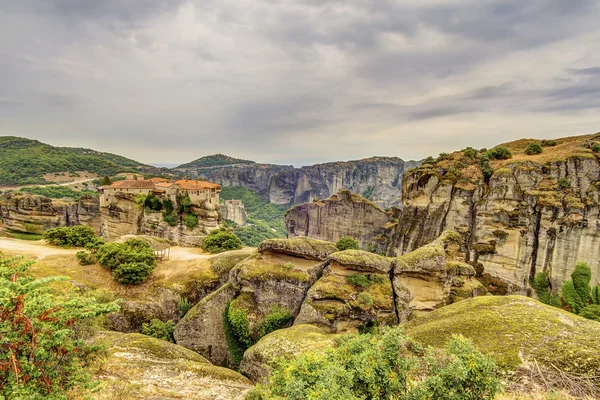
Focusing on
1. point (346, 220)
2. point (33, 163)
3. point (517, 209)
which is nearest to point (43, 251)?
point (517, 209)

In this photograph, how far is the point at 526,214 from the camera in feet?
96.3

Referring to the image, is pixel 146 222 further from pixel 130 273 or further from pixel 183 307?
pixel 183 307

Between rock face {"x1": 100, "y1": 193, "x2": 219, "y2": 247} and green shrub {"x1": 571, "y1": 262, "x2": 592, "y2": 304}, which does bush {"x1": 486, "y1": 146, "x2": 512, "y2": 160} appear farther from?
rock face {"x1": 100, "y1": 193, "x2": 219, "y2": 247}

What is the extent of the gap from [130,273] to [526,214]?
41134 mm

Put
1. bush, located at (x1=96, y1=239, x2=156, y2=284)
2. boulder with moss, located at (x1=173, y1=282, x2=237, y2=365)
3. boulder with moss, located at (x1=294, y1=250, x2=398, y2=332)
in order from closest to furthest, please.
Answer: boulder with moss, located at (x1=294, y1=250, x2=398, y2=332) < boulder with moss, located at (x1=173, y1=282, x2=237, y2=365) < bush, located at (x1=96, y1=239, x2=156, y2=284)

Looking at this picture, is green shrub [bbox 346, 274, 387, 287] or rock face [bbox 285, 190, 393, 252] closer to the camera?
green shrub [bbox 346, 274, 387, 287]

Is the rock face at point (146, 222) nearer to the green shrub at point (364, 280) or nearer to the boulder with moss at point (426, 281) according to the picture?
the green shrub at point (364, 280)

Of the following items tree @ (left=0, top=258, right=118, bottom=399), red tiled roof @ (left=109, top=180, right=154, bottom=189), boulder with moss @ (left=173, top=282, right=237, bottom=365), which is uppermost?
red tiled roof @ (left=109, top=180, right=154, bottom=189)

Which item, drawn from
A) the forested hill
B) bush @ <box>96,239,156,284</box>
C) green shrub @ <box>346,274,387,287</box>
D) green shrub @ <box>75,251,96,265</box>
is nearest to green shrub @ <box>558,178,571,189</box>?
green shrub @ <box>346,274,387,287</box>

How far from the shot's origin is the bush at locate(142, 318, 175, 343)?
20.8 metres

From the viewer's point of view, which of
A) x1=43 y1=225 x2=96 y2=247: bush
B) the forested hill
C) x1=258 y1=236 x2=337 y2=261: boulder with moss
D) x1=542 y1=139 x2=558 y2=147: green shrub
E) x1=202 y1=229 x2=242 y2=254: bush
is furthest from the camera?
the forested hill

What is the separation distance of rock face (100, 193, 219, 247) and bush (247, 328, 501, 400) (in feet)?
119

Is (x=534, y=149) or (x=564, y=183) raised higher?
(x=534, y=149)

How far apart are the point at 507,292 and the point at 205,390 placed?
32.0m
